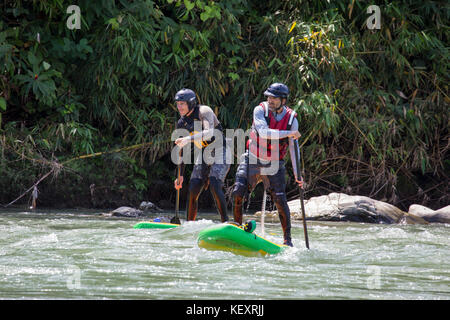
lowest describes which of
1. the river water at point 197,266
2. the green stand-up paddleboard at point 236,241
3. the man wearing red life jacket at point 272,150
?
the river water at point 197,266

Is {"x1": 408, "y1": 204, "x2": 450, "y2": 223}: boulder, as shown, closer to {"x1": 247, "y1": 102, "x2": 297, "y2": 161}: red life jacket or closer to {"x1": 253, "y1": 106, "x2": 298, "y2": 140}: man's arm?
{"x1": 247, "y1": 102, "x2": 297, "y2": 161}: red life jacket

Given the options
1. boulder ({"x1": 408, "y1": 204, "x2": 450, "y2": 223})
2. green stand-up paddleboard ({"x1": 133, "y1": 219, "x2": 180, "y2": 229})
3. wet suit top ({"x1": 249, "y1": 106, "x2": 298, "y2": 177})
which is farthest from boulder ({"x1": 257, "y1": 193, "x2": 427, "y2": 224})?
wet suit top ({"x1": 249, "y1": 106, "x2": 298, "y2": 177})

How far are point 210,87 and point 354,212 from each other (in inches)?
105

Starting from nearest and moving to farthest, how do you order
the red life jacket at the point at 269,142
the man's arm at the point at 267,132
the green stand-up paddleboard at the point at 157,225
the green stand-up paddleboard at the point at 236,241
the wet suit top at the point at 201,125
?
the green stand-up paddleboard at the point at 236,241 → the man's arm at the point at 267,132 → the red life jacket at the point at 269,142 → the wet suit top at the point at 201,125 → the green stand-up paddleboard at the point at 157,225

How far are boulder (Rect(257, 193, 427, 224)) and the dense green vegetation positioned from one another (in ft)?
2.82

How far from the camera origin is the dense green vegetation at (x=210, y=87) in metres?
9.53

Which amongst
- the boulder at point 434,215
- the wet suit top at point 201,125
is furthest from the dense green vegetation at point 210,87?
the wet suit top at point 201,125

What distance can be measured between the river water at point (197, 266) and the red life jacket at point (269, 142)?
0.84 m

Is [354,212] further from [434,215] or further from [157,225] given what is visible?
[157,225]

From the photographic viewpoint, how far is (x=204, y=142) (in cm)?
651

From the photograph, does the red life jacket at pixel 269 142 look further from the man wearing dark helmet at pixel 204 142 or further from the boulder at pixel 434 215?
the boulder at pixel 434 215

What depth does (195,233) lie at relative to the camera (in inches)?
253
